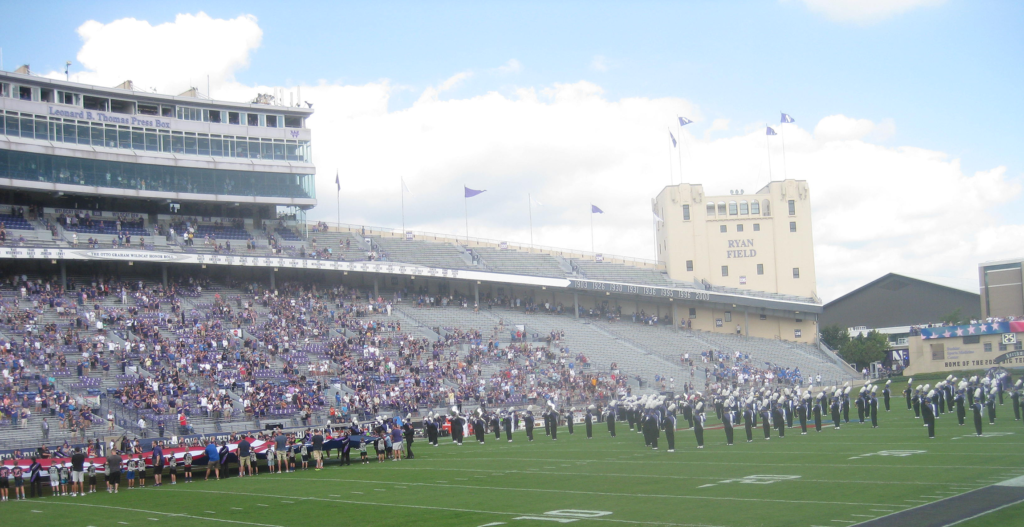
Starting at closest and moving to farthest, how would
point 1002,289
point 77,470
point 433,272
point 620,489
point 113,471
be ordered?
point 620,489
point 77,470
point 113,471
point 433,272
point 1002,289

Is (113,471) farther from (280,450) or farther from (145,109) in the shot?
(145,109)

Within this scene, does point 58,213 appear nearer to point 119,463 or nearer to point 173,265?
point 173,265

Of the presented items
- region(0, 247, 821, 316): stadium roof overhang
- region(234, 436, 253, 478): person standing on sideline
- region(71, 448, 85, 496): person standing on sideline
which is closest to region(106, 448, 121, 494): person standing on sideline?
region(71, 448, 85, 496): person standing on sideline

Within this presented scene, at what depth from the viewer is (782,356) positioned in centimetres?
5734

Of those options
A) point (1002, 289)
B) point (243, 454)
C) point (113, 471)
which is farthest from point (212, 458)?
point (1002, 289)

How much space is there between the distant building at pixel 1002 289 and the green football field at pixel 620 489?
43226mm

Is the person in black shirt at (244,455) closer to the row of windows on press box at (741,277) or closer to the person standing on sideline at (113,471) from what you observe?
the person standing on sideline at (113,471)

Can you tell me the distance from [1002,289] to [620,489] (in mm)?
57606

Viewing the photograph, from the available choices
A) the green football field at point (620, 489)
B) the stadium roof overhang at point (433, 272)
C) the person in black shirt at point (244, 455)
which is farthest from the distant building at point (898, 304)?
the person in black shirt at point (244, 455)

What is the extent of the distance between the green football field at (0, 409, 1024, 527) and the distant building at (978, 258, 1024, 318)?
43.2m

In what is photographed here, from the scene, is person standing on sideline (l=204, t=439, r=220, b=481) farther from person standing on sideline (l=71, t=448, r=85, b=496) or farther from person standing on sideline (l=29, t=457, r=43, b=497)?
person standing on sideline (l=29, t=457, r=43, b=497)

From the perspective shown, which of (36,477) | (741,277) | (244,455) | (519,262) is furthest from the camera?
(741,277)

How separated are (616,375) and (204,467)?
2472 cm

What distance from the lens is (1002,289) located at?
63875mm
